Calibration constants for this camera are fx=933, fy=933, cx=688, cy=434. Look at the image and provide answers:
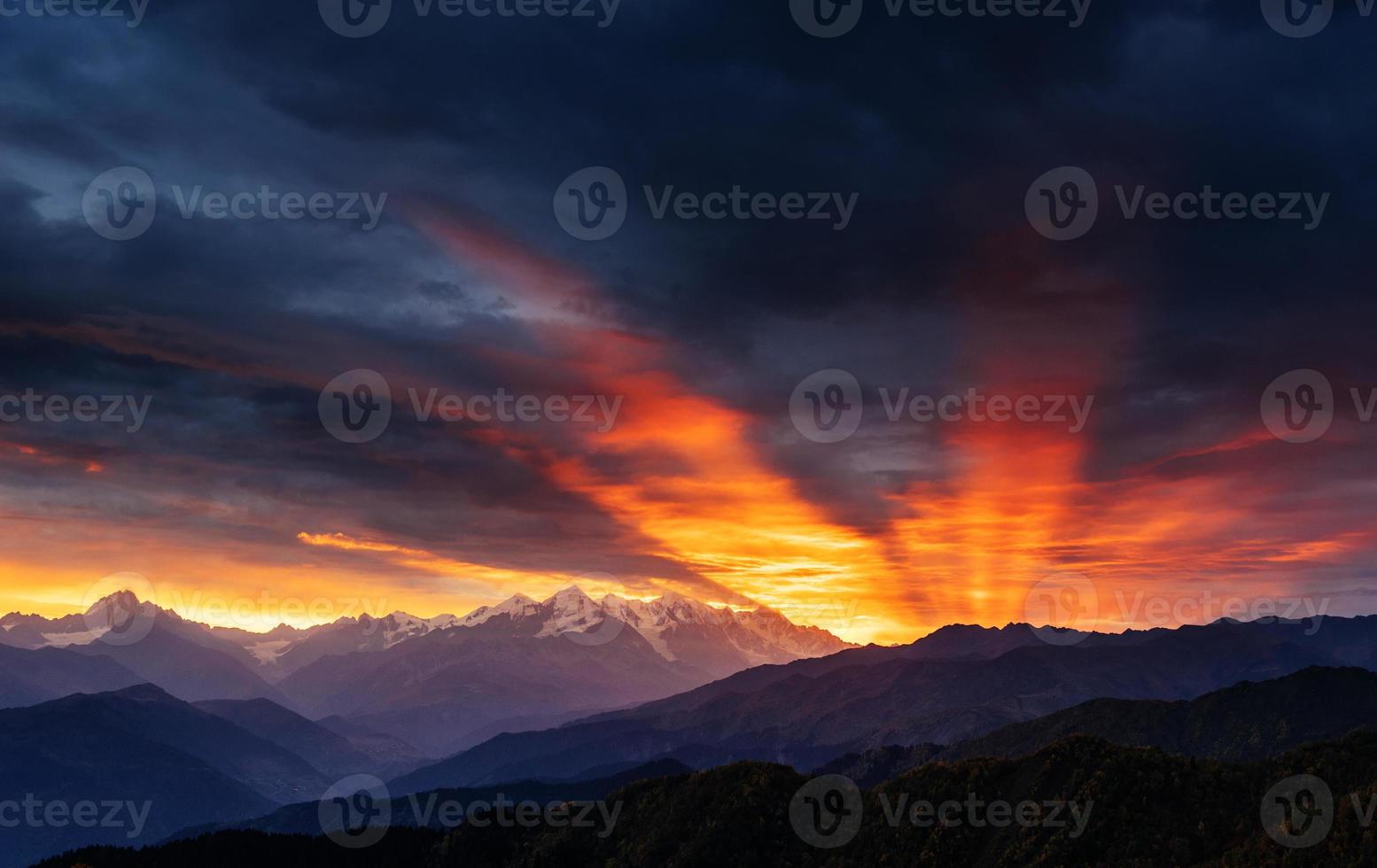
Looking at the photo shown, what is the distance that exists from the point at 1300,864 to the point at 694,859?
277 ft

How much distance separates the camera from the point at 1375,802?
92625 millimetres

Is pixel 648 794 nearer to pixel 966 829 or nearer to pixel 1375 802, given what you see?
pixel 966 829

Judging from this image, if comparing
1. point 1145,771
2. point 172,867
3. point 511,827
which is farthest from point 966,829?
point 172,867

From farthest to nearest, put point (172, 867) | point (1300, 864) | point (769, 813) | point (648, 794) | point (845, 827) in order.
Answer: point (172, 867), point (648, 794), point (769, 813), point (845, 827), point (1300, 864)

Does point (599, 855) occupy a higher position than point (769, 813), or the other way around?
point (769, 813)

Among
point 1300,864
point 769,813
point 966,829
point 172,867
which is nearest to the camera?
A: point 1300,864

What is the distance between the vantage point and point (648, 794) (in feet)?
578

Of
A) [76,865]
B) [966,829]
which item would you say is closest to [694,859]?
[966,829]

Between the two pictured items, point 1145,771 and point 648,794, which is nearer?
point 1145,771

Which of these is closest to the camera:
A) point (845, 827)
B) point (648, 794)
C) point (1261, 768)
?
point (1261, 768)

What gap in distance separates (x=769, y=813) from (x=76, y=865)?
118310 millimetres

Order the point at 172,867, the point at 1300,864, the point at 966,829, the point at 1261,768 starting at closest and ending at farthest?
the point at 1300,864 → the point at 1261,768 → the point at 966,829 → the point at 172,867

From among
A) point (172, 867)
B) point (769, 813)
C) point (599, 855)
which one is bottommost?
point (172, 867)

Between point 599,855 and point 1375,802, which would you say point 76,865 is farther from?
point 1375,802
